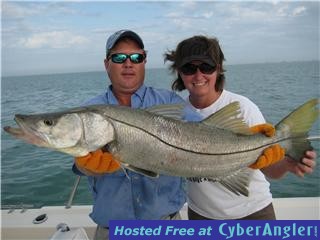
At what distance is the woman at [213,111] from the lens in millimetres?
3326

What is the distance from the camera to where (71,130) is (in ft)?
8.66

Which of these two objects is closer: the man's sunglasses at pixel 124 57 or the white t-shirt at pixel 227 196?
the man's sunglasses at pixel 124 57

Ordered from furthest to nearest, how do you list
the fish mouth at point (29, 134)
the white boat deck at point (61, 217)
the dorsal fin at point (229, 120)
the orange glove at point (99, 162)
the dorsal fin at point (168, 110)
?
the white boat deck at point (61, 217), the dorsal fin at point (229, 120), the dorsal fin at point (168, 110), the orange glove at point (99, 162), the fish mouth at point (29, 134)

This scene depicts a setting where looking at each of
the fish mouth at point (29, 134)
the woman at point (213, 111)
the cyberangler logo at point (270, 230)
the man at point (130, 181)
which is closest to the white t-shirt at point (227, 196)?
the woman at point (213, 111)

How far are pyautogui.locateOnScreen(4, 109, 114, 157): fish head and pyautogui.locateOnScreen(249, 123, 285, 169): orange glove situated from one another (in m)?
1.27

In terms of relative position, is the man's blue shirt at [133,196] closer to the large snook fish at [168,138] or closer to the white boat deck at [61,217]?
the large snook fish at [168,138]

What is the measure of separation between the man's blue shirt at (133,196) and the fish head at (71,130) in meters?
0.51

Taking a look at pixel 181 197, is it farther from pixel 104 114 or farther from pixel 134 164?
pixel 104 114

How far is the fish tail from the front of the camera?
3.00m

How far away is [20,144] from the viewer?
13711 mm

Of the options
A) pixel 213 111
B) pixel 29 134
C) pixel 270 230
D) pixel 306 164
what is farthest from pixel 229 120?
pixel 29 134

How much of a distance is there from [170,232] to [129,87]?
1342 mm

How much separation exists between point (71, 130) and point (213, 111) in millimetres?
1374

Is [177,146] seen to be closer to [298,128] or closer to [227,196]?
[227,196]
